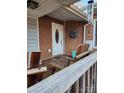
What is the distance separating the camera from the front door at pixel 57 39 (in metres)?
7.42

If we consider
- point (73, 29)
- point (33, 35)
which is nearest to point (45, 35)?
point (33, 35)

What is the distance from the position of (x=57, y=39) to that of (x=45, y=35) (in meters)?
1.45

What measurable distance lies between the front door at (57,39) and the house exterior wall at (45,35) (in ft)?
1.36

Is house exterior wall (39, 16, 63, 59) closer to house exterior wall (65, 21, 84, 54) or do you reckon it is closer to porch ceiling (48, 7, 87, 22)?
porch ceiling (48, 7, 87, 22)

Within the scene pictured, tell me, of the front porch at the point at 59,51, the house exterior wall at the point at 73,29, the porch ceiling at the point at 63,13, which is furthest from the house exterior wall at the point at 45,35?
the house exterior wall at the point at 73,29

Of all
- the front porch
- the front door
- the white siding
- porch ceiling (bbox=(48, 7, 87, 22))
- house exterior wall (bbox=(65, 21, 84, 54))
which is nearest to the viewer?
the front porch

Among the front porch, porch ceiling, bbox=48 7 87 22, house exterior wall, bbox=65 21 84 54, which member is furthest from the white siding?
house exterior wall, bbox=65 21 84 54

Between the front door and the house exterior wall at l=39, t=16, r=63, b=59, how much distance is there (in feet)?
1.36

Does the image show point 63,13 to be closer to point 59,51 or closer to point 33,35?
point 33,35

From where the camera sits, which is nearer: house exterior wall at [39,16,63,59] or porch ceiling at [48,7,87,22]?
porch ceiling at [48,7,87,22]

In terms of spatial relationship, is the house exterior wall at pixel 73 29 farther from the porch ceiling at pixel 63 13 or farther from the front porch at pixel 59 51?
the porch ceiling at pixel 63 13

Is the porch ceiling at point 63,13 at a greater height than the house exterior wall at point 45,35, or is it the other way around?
the porch ceiling at point 63,13

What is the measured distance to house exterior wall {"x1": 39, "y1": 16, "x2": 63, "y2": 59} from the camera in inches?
245
